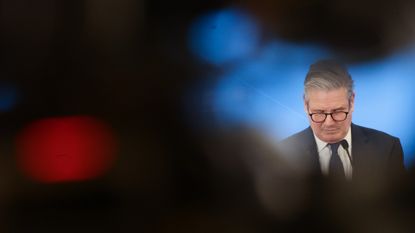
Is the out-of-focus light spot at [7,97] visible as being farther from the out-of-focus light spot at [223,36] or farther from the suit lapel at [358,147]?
the suit lapel at [358,147]

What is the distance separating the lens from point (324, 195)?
1.14m

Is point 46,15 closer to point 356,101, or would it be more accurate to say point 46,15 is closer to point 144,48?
point 144,48

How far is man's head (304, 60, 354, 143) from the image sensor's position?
114cm

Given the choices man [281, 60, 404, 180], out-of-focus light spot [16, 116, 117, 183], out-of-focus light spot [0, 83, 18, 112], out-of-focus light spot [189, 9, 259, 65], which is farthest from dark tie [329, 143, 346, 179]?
out-of-focus light spot [0, 83, 18, 112]

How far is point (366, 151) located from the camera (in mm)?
1151

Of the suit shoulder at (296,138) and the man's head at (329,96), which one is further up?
the man's head at (329,96)

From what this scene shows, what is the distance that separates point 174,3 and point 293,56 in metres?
0.40

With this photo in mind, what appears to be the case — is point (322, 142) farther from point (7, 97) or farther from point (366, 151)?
point (7, 97)

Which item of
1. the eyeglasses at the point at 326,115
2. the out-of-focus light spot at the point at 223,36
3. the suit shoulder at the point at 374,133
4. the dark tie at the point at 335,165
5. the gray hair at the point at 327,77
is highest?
the out-of-focus light spot at the point at 223,36

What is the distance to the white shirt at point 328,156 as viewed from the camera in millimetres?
1151

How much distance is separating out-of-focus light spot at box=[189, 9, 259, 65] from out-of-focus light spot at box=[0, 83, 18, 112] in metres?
0.58

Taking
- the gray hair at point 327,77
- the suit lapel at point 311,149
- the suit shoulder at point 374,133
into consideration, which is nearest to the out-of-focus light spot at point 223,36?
the gray hair at point 327,77

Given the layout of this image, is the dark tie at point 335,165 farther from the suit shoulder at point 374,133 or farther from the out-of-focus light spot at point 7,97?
the out-of-focus light spot at point 7,97

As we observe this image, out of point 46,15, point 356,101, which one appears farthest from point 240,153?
point 46,15
